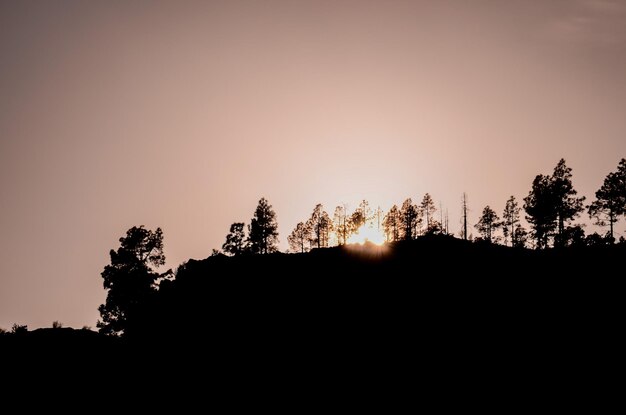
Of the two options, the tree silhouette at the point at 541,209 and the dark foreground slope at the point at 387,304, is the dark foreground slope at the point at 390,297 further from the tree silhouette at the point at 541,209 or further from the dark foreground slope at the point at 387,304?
the tree silhouette at the point at 541,209

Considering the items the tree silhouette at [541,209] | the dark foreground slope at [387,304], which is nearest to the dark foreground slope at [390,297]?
the dark foreground slope at [387,304]

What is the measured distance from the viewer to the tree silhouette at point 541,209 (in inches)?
2771

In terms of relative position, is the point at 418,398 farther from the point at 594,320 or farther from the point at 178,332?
the point at 178,332

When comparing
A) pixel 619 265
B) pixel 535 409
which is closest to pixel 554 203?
pixel 619 265

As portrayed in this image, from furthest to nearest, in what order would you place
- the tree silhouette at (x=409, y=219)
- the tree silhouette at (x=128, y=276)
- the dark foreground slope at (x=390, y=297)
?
the tree silhouette at (x=409, y=219) < the tree silhouette at (x=128, y=276) < the dark foreground slope at (x=390, y=297)

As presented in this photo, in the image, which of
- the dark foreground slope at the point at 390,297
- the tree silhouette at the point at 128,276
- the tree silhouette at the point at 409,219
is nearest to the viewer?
the dark foreground slope at the point at 390,297

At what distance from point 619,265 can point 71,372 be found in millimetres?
49459

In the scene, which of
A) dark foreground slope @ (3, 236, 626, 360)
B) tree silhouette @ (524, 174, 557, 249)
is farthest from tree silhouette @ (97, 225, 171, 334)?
tree silhouette @ (524, 174, 557, 249)

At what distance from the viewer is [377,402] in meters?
30.2

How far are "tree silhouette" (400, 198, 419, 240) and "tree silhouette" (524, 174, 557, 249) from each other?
96.1 ft

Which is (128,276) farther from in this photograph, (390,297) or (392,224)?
(392,224)

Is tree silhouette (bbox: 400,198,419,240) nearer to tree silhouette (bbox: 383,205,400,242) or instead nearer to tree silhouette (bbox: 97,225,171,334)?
tree silhouette (bbox: 383,205,400,242)

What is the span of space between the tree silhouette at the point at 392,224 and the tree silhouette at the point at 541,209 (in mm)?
34137

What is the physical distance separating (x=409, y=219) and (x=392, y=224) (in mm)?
6336
